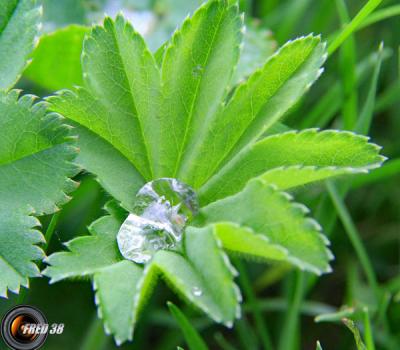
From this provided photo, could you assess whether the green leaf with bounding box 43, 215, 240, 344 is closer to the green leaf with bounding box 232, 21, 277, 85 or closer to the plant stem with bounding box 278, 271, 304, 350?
the plant stem with bounding box 278, 271, 304, 350

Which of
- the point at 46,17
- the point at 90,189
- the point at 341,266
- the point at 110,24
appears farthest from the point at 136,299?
the point at 46,17

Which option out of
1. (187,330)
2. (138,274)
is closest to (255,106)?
(138,274)

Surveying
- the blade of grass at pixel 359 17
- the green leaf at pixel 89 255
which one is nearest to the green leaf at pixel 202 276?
the green leaf at pixel 89 255

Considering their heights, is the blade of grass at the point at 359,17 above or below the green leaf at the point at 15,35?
below

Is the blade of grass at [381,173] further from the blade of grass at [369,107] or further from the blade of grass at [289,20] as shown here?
the blade of grass at [289,20]

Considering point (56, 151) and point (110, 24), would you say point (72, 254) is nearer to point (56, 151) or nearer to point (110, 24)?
point (56, 151)

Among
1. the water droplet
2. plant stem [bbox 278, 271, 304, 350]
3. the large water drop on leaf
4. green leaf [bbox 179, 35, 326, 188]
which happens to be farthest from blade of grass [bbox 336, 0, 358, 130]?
the water droplet
